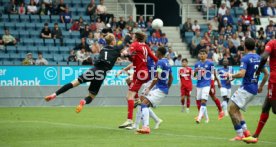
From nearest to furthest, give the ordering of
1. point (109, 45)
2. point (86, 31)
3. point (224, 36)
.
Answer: point (109, 45)
point (86, 31)
point (224, 36)

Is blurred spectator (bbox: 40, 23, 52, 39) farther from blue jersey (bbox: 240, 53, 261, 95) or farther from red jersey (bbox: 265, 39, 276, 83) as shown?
red jersey (bbox: 265, 39, 276, 83)

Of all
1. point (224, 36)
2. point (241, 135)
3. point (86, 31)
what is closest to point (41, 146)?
point (241, 135)

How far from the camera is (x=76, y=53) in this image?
119ft

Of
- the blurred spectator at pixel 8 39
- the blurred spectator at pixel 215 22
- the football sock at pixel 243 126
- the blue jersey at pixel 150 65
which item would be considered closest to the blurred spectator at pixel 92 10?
the blurred spectator at pixel 8 39

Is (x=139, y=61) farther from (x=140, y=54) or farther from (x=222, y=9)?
(x=222, y=9)

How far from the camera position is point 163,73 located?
18.6 metres

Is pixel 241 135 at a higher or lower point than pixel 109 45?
lower

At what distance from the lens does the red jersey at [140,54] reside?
19.5 metres

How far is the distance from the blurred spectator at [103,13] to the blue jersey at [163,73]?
835 inches

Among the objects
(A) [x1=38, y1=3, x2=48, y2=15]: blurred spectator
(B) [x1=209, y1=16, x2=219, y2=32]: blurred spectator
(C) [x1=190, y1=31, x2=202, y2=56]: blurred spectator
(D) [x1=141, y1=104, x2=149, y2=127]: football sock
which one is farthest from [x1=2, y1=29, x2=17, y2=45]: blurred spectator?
(D) [x1=141, y1=104, x2=149, y2=127]: football sock

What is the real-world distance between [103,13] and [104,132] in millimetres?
21970

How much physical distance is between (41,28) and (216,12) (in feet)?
40.6

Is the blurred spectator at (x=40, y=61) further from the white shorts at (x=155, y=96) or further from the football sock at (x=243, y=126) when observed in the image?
the football sock at (x=243, y=126)

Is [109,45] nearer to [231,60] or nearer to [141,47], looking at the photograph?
[141,47]
